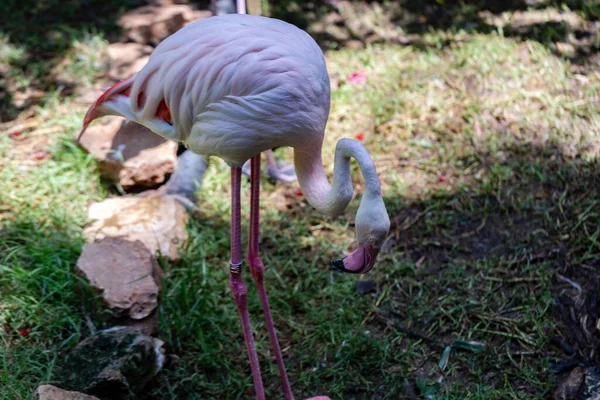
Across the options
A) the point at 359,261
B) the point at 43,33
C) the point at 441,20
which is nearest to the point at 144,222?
the point at 359,261

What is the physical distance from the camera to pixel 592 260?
3.60m

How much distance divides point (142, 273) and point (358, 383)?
127cm

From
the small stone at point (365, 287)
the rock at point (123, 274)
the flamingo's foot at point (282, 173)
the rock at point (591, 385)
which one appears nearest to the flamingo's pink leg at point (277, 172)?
the flamingo's foot at point (282, 173)

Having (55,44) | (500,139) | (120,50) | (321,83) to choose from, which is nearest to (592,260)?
(500,139)

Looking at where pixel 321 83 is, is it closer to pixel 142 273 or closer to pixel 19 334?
pixel 142 273

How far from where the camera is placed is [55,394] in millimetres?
2631

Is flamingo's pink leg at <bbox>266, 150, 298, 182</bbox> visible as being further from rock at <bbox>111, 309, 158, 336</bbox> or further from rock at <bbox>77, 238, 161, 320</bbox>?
rock at <bbox>111, 309, 158, 336</bbox>

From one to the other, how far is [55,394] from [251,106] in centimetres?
145

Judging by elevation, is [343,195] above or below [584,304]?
above

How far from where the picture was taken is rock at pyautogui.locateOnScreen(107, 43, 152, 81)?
200 inches

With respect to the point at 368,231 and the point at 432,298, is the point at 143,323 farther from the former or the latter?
the point at 432,298

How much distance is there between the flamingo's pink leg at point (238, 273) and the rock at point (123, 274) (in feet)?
1.85

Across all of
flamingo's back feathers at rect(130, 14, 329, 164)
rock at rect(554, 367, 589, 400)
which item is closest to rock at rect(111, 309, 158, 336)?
flamingo's back feathers at rect(130, 14, 329, 164)

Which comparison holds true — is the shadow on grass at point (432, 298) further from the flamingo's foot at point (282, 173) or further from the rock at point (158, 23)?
the rock at point (158, 23)
